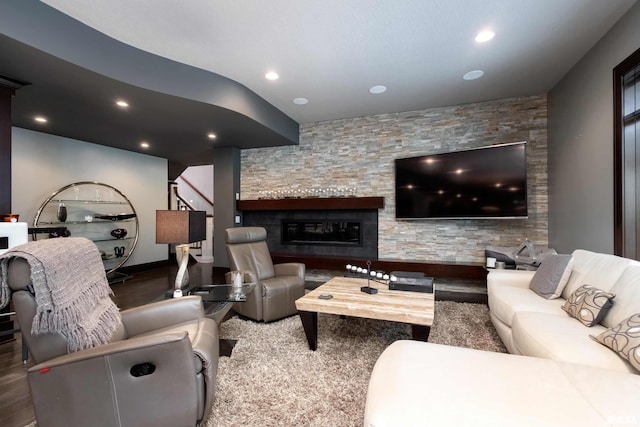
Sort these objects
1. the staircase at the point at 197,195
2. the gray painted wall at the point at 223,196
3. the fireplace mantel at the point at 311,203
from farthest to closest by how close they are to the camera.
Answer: the staircase at the point at 197,195
the gray painted wall at the point at 223,196
the fireplace mantel at the point at 311,203

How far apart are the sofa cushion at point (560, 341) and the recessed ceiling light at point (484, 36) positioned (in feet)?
7.60

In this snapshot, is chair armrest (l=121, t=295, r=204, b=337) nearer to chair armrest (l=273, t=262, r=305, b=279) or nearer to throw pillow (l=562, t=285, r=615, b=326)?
chair armrest (l=273, t=262, r=305, b=279)

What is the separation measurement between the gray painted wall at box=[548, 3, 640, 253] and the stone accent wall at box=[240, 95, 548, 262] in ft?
0.67

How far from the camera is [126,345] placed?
1105mm

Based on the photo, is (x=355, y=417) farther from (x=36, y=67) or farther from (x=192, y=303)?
(x=36, y=67)

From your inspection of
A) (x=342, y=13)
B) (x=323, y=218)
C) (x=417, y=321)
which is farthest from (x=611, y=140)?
(x=323, y=218)

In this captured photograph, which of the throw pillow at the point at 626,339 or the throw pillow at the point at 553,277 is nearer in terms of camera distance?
the throw pillow at the point at 626,339

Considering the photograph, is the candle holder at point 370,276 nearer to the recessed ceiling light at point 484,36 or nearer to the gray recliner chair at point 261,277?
the gray recliner chair at point 261,277

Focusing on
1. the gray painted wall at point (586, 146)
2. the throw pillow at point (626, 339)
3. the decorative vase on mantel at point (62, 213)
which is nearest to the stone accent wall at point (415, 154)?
the gray painted wall at point (586, 146)

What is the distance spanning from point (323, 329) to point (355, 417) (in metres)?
1.11

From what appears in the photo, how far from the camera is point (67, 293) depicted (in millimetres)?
1223

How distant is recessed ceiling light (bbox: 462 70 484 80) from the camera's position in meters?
3.05

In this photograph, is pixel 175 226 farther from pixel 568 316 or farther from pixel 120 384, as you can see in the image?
pixel 568 316

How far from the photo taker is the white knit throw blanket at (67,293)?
1.11m
